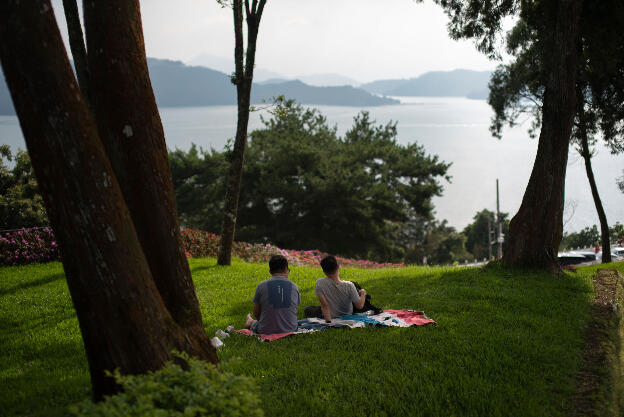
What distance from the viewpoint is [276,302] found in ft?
21.4

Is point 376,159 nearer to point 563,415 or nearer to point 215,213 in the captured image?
point 215,213

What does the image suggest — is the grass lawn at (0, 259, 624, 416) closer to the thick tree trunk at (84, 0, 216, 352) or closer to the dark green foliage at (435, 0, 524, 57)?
the thick tree trunk at (84, 0, 216, 352)

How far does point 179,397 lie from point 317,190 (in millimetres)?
28713

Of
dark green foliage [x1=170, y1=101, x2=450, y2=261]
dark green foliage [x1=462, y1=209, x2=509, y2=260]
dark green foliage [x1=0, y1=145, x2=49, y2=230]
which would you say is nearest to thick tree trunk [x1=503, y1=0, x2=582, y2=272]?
dark green foliage [x1=0, y1=145, x2=49, y2=230]

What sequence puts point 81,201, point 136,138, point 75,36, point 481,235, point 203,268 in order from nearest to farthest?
point 81,201 → point 136,138 → point 75,36 → point 203,268 → point 481,235

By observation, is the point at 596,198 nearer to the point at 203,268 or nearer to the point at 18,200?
the point at 203,268

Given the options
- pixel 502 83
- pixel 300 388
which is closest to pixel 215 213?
pixel 502 83

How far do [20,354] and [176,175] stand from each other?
30.4 m

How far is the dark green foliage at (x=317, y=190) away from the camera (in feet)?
105

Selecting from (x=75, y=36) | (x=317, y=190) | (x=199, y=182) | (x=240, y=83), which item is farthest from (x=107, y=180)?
(x=199, y=182)

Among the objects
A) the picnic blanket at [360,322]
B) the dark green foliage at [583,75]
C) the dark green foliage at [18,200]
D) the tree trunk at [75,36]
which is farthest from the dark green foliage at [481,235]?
the tree trunk at [75,36]

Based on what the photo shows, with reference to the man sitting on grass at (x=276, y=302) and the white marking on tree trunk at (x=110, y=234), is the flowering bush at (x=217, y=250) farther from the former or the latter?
the white marking on tree trunk at (x=110, y=234)

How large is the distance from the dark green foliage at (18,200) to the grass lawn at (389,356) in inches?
240

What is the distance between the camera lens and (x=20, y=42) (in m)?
3.20
